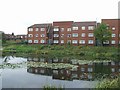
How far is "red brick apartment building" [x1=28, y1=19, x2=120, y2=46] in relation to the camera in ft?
203

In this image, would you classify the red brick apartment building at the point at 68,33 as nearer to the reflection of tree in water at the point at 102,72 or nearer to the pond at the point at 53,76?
the pond at the point at 53,76

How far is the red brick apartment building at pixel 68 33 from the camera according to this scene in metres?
62.0

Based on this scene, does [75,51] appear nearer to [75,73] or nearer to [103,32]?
[103,32]

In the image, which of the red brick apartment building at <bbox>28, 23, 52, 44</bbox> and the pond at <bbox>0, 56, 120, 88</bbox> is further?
the red brick apartment building at <bbox>28, 23, 52, 44</bbox>

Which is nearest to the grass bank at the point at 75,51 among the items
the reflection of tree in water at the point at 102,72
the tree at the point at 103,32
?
the tree at the point at 103,32

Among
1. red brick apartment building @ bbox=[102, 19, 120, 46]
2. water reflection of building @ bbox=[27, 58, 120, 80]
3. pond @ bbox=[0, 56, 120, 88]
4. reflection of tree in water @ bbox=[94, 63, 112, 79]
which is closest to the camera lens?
pond @ bbox=[0, 56, 120, 88]

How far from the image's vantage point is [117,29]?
61.6 meters

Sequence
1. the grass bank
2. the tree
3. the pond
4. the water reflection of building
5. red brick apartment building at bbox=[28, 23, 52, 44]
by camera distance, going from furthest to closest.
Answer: red brick apartment building at bbox=[28, 23, 52, 44]
the tree
the grass bank
the water reflection of building
the pond

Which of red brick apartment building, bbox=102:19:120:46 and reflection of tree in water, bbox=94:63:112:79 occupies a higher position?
red brick apartment building, bbox=102:19:120:46

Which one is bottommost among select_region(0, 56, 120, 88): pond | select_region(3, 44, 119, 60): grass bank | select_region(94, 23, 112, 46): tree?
select_region(0, 56, 120, 88): pond

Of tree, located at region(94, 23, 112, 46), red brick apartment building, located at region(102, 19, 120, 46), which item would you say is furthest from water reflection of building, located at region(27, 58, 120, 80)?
red brick apartment building, located at region(102, 19, 120, 46)

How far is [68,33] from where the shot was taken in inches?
2569

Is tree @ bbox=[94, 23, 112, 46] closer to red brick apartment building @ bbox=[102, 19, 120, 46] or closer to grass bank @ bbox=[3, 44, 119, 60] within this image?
grass bank @ bbox=[3, 44, 119, 60]

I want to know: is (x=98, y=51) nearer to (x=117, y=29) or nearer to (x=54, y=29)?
(x=117, y=29)
